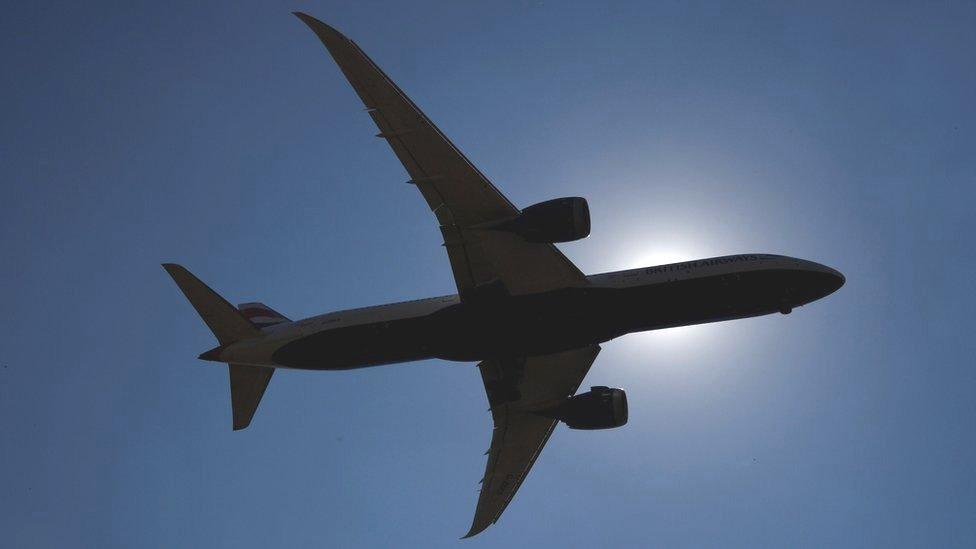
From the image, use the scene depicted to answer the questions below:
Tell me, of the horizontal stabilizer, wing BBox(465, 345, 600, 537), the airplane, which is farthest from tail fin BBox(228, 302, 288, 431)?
wing BBox(465, 345, 600, 537)

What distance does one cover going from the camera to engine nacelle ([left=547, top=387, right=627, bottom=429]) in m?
38.6

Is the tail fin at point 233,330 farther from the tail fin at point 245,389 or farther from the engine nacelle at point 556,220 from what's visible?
the engine nacelle at point 556,220

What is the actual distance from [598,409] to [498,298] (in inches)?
325

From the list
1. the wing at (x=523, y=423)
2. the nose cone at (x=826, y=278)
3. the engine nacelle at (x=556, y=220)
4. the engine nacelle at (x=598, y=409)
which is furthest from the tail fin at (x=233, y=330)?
the nose cone at (x=826, y=278)

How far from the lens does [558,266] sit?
33688mm

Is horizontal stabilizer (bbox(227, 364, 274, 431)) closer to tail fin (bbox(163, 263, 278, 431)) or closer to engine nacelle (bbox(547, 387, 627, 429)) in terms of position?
tail fin (bbox(163, 263, 278, 431))

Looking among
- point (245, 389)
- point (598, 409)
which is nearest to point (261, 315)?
point (245, 389)

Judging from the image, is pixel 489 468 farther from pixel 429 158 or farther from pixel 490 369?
pixel 429 158

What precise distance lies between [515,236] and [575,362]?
9.26 m

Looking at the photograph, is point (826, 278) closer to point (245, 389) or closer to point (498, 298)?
point (498, 298)

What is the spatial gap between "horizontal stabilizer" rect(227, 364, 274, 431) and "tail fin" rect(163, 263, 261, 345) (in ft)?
7.29

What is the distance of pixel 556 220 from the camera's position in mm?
31562

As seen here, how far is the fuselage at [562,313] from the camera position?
3312 centimetres

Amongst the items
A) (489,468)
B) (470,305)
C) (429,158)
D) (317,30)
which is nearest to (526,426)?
(489,468)
